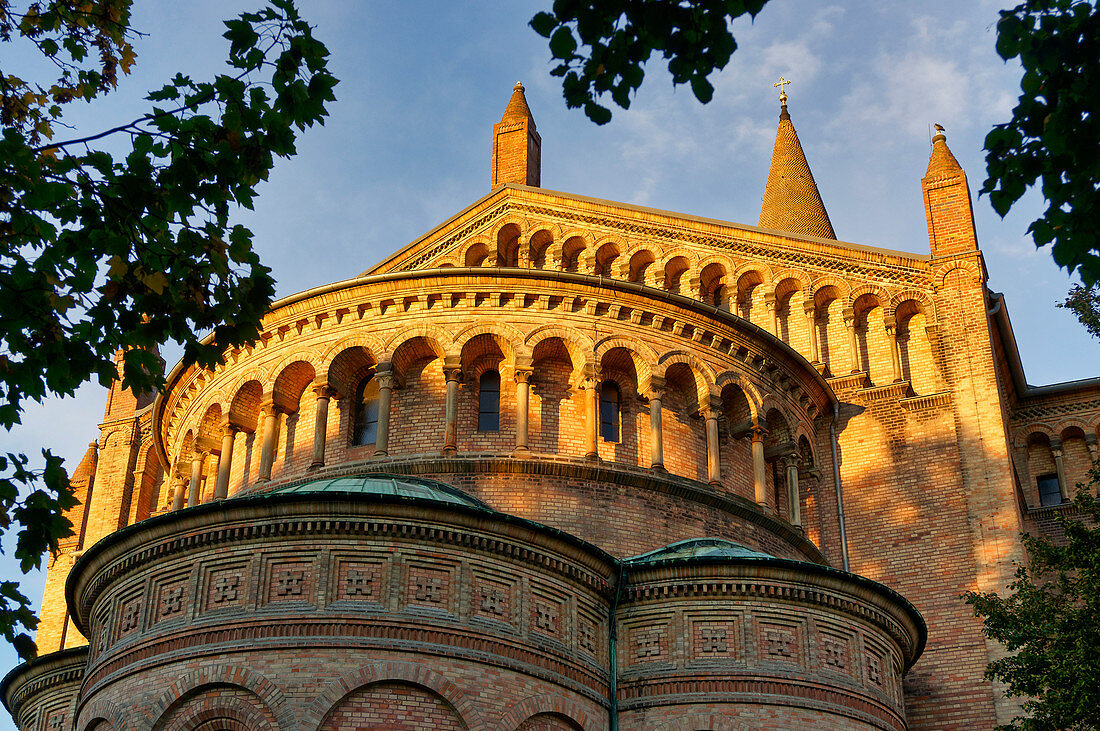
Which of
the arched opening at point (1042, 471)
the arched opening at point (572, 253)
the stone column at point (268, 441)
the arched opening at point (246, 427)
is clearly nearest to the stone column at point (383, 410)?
the stone column at point (268, 441)

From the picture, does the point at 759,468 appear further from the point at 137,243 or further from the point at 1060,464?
the point at 137,243

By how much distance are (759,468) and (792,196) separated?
18.2 metres

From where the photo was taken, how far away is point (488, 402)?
24250mm

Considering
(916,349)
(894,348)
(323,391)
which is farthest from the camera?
(916,349)

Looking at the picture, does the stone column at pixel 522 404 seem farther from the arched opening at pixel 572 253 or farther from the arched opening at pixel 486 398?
the arched opening at pixel 572 253

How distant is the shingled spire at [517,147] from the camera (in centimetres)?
3222

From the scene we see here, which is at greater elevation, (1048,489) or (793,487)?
(1048,489)

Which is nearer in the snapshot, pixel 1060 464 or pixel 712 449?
pixel 712 449

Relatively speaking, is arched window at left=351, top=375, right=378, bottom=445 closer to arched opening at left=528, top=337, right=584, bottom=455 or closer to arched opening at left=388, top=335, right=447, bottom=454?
arched opening at left=388, top=335, right=447, bottom=454

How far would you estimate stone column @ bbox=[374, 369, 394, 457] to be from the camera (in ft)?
77.1

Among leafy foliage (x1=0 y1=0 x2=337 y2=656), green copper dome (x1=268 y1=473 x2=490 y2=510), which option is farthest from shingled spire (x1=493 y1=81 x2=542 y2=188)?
leafy foliage (x1=0 y1=0 x2=337 y2=656)

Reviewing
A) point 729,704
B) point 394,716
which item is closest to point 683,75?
point 394,716

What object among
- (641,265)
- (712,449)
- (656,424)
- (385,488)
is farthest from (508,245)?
(385,488)

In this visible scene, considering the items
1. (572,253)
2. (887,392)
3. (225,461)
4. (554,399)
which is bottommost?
(225,461)
